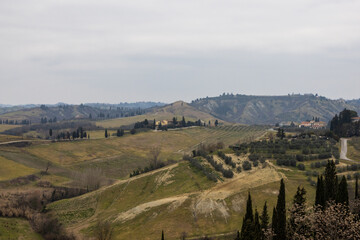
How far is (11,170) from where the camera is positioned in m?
166

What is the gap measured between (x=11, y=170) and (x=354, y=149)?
172 m

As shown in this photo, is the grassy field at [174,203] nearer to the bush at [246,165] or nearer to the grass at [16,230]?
the bush at [246,165]

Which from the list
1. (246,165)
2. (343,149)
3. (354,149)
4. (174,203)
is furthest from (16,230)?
(354,149)

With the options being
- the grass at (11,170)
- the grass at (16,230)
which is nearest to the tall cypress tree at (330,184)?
the grass at (16,230)

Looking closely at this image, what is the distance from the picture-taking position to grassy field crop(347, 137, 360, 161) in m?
141

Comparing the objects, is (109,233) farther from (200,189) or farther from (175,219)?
(200,189)

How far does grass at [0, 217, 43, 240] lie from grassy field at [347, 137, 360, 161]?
129m

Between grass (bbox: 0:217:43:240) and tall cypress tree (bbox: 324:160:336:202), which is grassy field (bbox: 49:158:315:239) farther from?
tall cypress tree (bbox: 324:160:336:202)

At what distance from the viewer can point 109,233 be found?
98.9 m

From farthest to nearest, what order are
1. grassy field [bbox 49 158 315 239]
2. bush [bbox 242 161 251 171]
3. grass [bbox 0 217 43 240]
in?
bush [bbox 242 161 251 171] → grass [bbox 0 217 43 240] → grassy field [bbox 49 158 315 239]

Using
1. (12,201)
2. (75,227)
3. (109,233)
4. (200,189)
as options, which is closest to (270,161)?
(200,189)

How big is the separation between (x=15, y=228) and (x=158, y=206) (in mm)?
47945

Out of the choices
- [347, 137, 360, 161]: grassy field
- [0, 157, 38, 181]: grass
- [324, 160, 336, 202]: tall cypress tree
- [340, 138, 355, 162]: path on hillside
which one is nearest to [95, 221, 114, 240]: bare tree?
[324, 160, 336, 202]: tall cypress tree

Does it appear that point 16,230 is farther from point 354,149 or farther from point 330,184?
point 354,149
